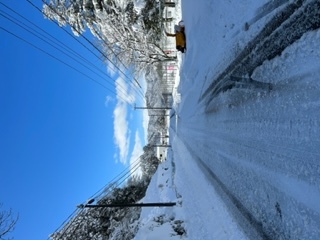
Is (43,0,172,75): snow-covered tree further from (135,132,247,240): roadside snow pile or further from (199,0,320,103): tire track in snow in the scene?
(199,0,320,103): tire track in snow

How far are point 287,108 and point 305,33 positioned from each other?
661mm

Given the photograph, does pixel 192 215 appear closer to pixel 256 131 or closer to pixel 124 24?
pixel 256 131

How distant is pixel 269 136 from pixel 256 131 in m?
0.34

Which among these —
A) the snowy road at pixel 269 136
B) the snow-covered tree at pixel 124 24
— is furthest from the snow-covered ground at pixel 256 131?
the snow-covered tree at pixel 124 24

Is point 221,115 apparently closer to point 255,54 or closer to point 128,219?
point 255,54

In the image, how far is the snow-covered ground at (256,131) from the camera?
7.70 ft

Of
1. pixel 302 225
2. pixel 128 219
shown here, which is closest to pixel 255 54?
pixel 302 225

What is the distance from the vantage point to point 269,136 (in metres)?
2.89

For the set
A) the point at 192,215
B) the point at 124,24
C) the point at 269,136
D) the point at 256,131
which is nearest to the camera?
the point at 269,136

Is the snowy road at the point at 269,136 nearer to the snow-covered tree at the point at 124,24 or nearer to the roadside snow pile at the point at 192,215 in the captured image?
the roadside snow pile at the point at 192,215

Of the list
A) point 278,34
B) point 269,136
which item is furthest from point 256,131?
point 278,34

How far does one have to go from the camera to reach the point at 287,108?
2598mm

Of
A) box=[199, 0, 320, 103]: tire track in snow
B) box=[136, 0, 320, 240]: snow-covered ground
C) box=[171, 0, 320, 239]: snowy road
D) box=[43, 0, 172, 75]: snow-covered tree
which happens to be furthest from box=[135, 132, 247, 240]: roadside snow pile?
box=[43, 0, 172, 75]: snow-covered tree

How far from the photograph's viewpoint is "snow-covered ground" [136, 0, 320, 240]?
2346 mm
